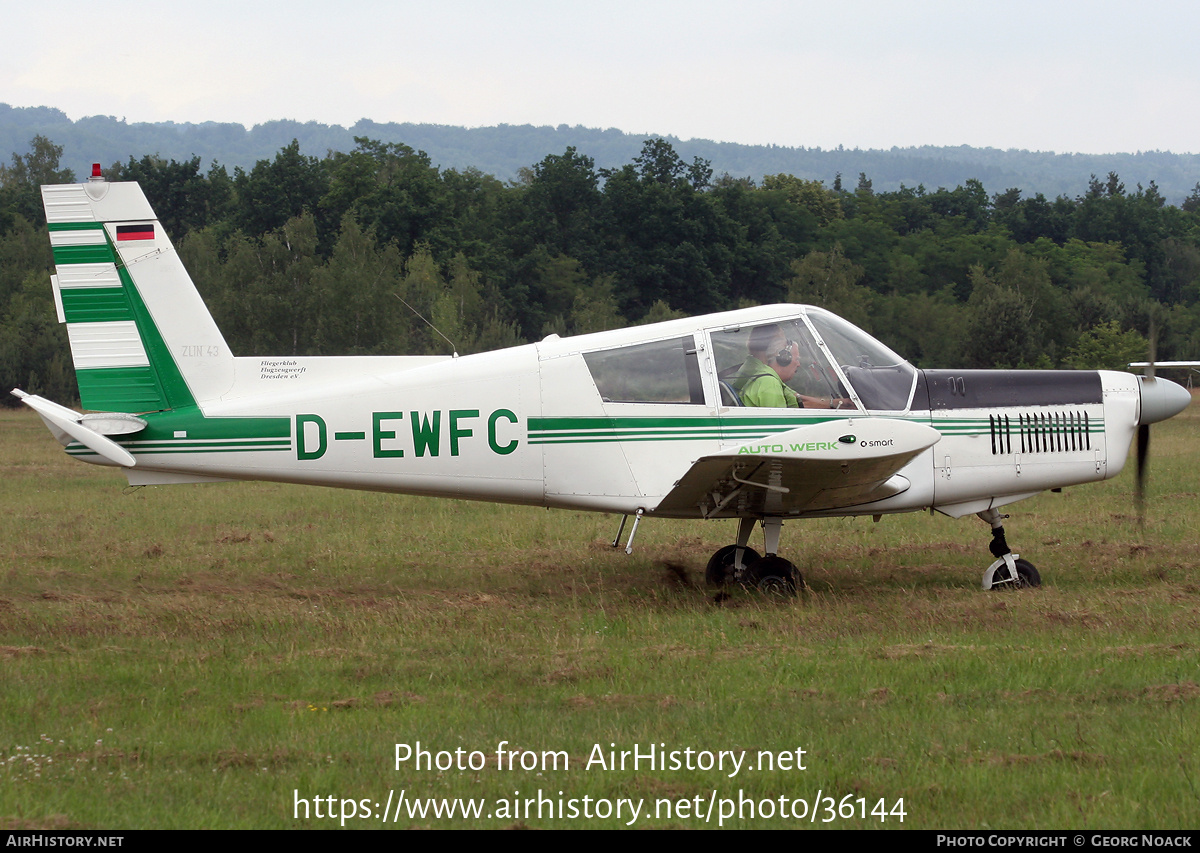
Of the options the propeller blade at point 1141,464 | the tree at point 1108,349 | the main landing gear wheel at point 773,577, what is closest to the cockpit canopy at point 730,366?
the main landing gear wheel at point 773,577

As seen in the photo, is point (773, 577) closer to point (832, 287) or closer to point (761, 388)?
point (761, 388)

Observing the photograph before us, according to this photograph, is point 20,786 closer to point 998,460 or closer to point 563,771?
point 563,771

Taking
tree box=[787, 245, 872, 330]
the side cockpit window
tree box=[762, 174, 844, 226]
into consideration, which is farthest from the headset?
tree box=[762, 174, 844, 226]

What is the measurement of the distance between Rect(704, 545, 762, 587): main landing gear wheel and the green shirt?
146 centimetres

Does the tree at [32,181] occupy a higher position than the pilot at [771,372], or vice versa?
the tree at [32,181]

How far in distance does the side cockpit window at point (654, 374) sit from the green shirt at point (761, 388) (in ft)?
1.11

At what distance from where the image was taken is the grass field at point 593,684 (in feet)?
15.7

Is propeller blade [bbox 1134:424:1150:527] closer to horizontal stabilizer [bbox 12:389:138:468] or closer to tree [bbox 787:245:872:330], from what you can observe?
horizontal stabilizer [bbox 12:389:138:468]

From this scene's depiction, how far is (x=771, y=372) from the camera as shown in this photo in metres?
8.77

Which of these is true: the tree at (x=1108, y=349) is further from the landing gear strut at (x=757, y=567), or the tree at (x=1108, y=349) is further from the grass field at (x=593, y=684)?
the landing gear strut at (x=757, y=567)

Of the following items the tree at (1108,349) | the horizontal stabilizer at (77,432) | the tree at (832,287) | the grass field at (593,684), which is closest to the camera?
the grass field at (593,684)

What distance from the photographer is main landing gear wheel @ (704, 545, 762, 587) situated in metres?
9.49

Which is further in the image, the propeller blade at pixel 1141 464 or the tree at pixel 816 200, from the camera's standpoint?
the tree at pixel 816 200

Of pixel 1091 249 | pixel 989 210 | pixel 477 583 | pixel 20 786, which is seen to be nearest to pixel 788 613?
pixel 477 583
